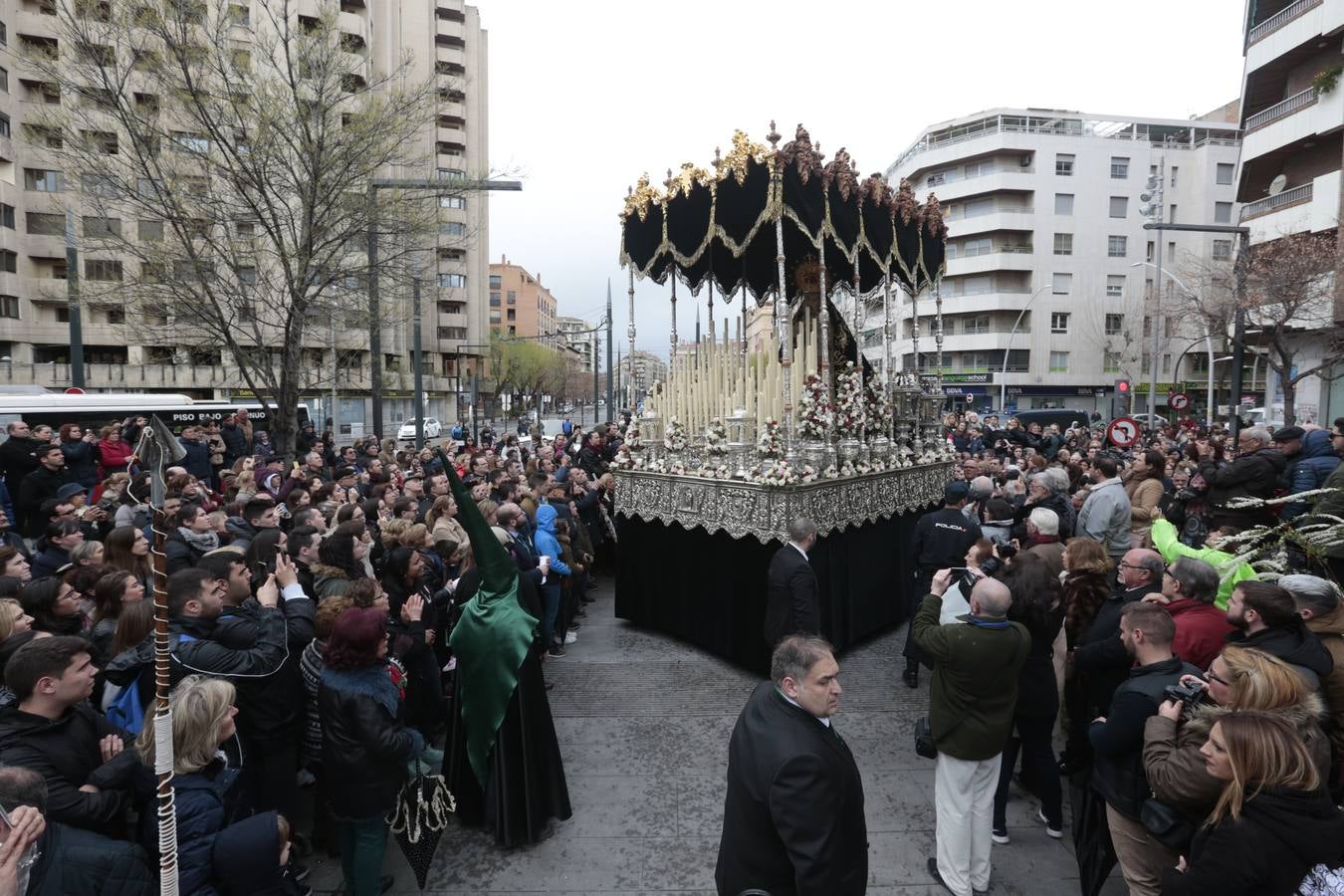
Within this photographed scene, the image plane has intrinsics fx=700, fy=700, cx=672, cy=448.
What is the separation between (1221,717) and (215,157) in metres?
16.5

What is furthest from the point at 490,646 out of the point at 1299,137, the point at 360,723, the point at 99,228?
the point at 1299,137

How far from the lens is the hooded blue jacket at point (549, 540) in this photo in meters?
7.21

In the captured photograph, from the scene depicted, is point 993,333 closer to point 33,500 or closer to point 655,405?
point 655,405

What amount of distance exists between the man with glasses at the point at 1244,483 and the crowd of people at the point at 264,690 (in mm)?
6894

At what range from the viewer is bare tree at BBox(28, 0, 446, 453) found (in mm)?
12164

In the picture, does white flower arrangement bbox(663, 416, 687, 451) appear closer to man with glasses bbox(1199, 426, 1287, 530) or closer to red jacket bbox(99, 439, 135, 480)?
man with glasses bbox(1199, 426, 1287, 530)

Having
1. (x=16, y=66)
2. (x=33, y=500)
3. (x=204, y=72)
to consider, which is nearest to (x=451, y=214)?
(x=16, y=66)

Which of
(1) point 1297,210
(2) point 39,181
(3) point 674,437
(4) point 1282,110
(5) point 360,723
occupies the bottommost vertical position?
(5) point 360,723

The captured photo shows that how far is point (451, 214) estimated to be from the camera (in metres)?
54.0

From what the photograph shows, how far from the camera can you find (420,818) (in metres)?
3.95

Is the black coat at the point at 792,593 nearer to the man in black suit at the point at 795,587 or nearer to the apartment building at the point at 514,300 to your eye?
the man in black suit at the point at 795,587

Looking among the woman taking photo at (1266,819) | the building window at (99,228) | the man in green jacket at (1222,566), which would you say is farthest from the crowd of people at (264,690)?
the building window at (99,228)

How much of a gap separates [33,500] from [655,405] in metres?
8.26

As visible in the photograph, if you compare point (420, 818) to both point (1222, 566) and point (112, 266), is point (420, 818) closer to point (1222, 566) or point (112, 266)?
point (1222, 566)
